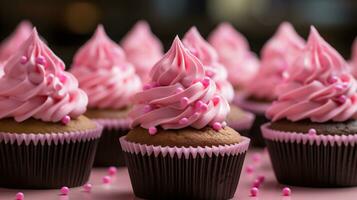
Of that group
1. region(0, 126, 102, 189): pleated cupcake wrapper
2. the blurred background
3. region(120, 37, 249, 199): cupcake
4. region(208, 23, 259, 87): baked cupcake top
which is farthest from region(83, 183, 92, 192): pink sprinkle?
the blurred background

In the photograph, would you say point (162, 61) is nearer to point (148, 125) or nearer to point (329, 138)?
point (148, 125)

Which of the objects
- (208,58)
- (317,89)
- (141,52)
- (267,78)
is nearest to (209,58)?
(208,58)

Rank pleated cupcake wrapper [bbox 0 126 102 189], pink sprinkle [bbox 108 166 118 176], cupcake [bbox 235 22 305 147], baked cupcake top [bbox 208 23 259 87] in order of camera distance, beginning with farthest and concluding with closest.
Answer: baked cupcake top [bbox 208 23 259 87] → cupcake [bbox 235 22 305 147] → pink sprinkle [bbox 108 166 118 176] → pleated cupcake wrapper [bbox 0 126 102 189]

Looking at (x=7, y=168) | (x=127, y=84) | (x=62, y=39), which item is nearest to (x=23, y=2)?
(x=62, y=39)

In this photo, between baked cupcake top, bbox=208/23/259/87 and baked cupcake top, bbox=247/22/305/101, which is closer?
baked cupcake top, bbox=247/22/305/101

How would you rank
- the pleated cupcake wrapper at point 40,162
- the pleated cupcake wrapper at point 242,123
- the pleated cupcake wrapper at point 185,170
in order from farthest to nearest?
the pleated cupcake wrapper at point 242,123
the pleated cupcake wrapper at point 40,162
the pleated cupcake wrapper at point 185,170

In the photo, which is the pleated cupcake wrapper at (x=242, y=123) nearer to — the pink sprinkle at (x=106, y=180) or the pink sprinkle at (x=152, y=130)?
the pink sprinkle at (x=106, y=180)

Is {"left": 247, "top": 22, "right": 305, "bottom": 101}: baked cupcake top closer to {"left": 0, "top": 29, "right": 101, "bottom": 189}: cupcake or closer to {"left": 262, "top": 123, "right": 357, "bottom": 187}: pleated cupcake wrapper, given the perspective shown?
{"left": 262, "top": 123, "right": 357, "bottom": 187}: pleated cupcake wrapper

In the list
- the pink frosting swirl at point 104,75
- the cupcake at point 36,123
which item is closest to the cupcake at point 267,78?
the pink frosting swirl at point 104,75
